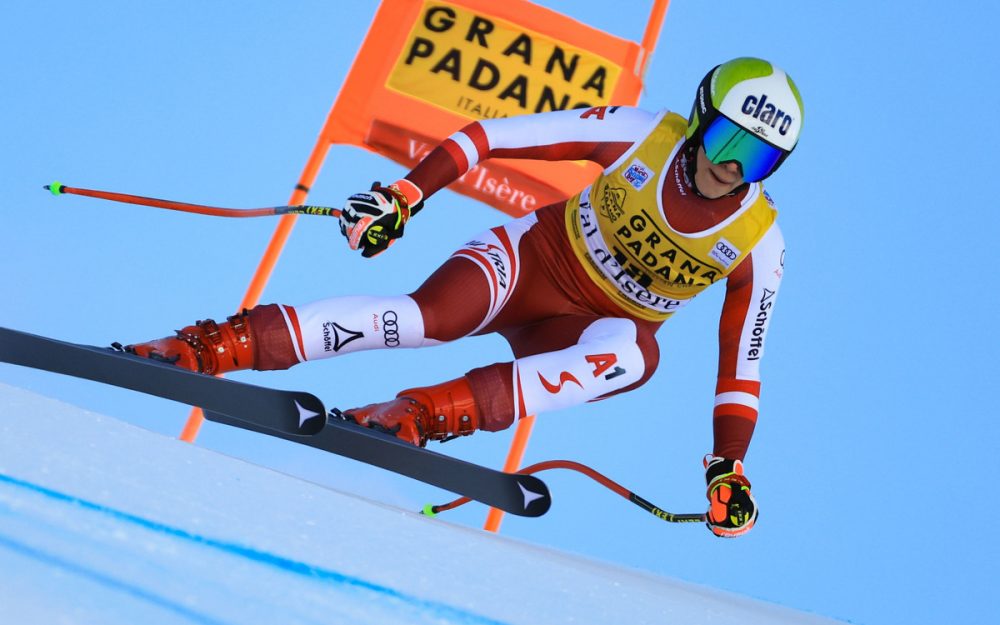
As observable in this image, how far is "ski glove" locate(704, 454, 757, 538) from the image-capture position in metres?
2.15

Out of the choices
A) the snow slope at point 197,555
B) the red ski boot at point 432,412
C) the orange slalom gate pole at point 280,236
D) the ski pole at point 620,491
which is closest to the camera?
the snow slope at point 197,555

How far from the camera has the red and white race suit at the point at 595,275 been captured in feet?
7.09

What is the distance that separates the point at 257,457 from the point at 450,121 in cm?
174

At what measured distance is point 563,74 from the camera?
3980 mm

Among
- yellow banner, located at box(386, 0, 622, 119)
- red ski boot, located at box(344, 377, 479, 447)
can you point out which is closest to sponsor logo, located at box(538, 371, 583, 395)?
red ski boot, located at box(344, 377, 479, 447)

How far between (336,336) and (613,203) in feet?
2.34

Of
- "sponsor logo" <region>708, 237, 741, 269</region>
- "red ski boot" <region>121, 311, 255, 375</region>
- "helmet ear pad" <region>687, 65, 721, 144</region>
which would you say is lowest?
"red ski boot" <region>121, 311, 255, 375</region>

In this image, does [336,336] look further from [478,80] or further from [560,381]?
[478,80]

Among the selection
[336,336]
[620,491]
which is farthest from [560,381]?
[336,336]

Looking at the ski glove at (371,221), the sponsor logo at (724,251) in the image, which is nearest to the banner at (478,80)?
the sponsor logo at (724,251)

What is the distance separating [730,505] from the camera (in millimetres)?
2170

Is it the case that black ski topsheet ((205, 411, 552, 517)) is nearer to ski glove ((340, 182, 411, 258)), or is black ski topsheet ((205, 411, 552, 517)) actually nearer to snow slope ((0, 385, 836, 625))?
ski glove ((340, 182, 411, 258))

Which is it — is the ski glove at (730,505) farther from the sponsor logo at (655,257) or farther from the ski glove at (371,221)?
the ski glove at (371,221)

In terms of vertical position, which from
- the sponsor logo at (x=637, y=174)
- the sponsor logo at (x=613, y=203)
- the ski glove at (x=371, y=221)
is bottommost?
the ski glove at (x=371, y=221)
